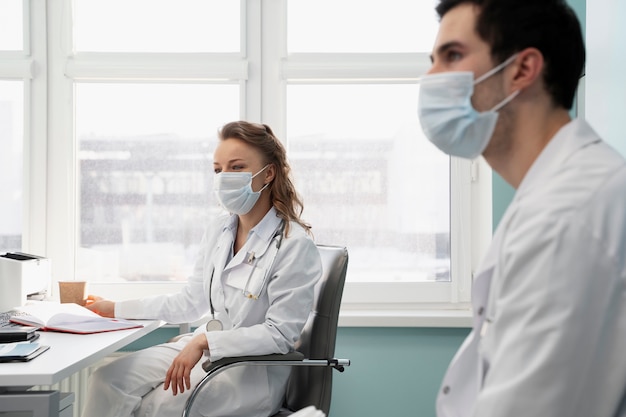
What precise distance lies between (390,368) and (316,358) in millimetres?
1077

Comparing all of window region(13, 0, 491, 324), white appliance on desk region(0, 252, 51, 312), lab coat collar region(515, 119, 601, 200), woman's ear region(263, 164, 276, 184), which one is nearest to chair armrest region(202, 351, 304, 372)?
woman's ear region(263, 164, 276, 184)

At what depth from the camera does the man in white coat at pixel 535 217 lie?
0.91 m

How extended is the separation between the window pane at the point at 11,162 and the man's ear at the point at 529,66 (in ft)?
8.48

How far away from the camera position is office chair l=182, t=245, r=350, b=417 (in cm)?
192

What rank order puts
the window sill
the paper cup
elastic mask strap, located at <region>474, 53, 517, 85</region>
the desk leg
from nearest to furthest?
1. elastic mask strap, located at <region>474, 53, 517, 85</region>
2. the desk leg
3. the paper cup
4. the window sill

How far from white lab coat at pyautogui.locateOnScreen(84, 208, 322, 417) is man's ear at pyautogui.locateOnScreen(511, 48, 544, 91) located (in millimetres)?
1084

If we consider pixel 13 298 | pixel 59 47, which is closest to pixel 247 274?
pixel 13 298

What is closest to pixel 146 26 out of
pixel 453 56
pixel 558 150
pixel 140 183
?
pixel 140 183

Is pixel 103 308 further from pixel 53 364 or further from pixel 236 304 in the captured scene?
pixel 53 364

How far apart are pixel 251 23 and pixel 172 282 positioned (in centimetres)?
121

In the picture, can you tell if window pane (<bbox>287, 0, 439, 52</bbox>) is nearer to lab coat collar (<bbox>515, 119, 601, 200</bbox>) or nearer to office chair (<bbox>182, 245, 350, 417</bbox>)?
office chair (<bbox>182, 245, 350, 417</bbox>)

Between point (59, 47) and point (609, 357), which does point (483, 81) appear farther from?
point (59, 47)

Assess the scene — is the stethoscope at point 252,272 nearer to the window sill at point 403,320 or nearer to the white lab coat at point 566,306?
the window sill at point 403,320

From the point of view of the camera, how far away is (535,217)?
967mm
